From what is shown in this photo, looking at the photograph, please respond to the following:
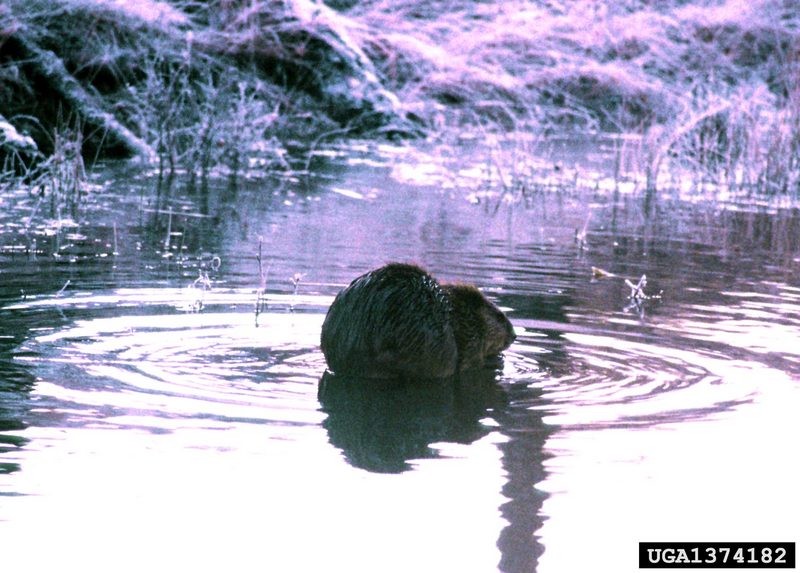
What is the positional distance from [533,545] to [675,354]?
3.09 m

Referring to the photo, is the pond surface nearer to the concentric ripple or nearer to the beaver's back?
the concentric ripple

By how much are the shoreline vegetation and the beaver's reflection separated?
34.0 feet

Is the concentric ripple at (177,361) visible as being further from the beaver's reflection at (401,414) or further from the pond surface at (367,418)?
the beaver's reflection at (401,414)

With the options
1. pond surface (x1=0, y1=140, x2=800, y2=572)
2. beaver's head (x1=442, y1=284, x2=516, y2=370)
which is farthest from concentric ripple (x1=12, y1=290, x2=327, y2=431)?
beaver's head (x1=442, y1=284, x2=516, y2=370)

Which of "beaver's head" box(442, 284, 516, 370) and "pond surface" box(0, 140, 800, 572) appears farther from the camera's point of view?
"beaver's head" box(442, 284, 516, 370)

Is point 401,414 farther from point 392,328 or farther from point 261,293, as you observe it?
point 261,293

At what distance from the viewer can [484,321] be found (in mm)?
6762

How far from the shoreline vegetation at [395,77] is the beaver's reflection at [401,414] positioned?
10.4m

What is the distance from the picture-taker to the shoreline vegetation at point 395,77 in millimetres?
17172

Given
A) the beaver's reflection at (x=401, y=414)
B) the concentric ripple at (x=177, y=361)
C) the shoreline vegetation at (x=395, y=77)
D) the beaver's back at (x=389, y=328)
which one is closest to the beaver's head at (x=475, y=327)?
the beaver's reflection at (x=401, y=414)

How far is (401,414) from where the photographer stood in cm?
572

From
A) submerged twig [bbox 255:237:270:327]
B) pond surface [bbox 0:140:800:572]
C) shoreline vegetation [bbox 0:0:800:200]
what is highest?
shoreline vegetation [bbox 0:0:800:200]

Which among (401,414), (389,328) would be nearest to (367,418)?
(401,414)

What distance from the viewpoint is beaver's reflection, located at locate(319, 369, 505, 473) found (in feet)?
16.7
